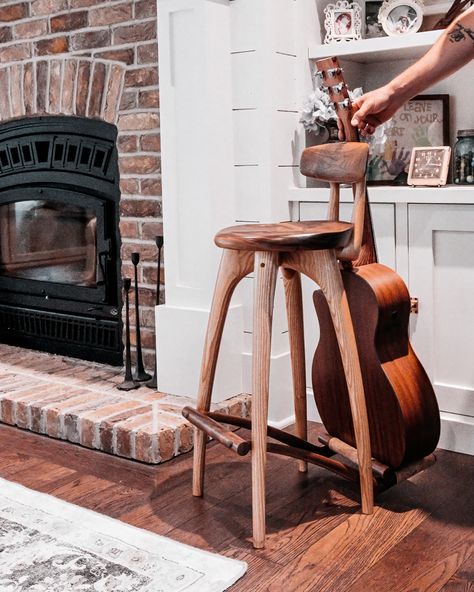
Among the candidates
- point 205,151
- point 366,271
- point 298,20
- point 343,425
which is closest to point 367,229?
point 366,271

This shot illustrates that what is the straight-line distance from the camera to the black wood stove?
3223mm

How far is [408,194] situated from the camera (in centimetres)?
248

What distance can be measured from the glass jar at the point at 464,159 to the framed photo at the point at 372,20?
0.49 m

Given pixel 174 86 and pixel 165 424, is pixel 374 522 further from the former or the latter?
pixel 174 86

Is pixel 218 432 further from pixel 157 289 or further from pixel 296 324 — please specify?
pixel 157 289

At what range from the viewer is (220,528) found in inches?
80.4

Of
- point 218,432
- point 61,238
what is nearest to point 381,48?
point 218,432

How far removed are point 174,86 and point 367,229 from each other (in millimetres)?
950

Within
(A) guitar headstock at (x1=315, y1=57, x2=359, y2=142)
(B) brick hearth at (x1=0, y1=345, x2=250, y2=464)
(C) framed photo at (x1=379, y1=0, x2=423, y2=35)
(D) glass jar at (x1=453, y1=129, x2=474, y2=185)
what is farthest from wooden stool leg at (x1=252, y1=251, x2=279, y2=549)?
(C) framed photo at (x1=379, y1=0, x2=423, y2=35)

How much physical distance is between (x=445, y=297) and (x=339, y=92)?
744 mm

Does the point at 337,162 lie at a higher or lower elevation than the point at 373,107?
lower

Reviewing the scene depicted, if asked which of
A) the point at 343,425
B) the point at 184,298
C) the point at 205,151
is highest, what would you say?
the point at 205,151

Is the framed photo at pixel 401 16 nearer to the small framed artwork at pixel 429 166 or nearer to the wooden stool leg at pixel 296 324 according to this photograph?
the small framed artwork at pixel 429 166

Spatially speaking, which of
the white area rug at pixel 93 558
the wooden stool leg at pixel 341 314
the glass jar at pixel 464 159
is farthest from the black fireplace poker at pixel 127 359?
the glass jar at pixel 464 159
